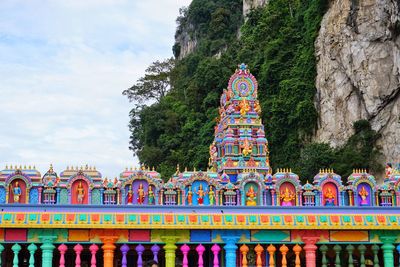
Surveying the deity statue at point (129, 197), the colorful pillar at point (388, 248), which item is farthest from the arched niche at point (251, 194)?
the colorful pillar at point (388, 248)

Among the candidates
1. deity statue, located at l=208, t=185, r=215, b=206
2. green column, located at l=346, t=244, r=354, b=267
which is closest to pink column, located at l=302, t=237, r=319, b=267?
green column, located at l=346, t=244, r=354, b=267

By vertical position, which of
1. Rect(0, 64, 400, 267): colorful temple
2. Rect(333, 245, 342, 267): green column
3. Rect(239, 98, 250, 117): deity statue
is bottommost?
Rect(333, 245, 342, 267): green column

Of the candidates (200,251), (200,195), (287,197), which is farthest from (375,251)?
(200,195)

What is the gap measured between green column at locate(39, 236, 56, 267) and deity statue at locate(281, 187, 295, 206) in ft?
24.6

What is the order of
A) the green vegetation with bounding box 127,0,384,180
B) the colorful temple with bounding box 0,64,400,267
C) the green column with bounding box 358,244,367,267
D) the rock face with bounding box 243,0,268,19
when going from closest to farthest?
the colorful temple with bounding box 0,64,400,267 → the green column with bounding box 358,244,367,267 → the green vegetation with bounding box 127,0,384,180 → the rock face with bounding box 243,0,268,19

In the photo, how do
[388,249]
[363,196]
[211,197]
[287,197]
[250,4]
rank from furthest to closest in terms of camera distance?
[250,4], [363,196], [287,197], [211,197], [388,249]

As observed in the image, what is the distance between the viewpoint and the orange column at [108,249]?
19.5 metres

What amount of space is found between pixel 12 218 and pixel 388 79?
26.5 meters

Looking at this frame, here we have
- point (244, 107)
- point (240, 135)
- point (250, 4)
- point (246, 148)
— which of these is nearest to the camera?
point (246, 148)

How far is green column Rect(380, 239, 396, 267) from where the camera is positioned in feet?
66.3

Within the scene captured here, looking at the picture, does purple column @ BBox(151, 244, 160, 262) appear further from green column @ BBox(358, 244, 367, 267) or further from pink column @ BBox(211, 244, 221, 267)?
green column @ BBox(358, 244, 367, 267)

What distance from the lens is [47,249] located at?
1934 centimetres

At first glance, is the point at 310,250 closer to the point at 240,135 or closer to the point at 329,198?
the point at 329,198

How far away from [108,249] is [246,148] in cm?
748
